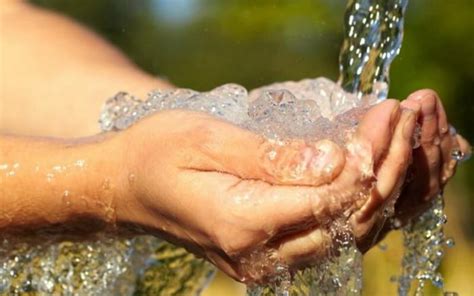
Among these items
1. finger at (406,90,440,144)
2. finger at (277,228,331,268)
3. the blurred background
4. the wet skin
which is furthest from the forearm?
the blurred background

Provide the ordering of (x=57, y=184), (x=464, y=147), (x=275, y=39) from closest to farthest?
(x=57, y=184) < (x=464, y=147) < (x=275, y=39)

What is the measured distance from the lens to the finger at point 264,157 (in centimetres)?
110

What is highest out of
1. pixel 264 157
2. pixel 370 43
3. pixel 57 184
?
pixel 370 43

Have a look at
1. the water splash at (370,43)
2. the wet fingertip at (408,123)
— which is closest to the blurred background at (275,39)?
the water splash at (370,43)

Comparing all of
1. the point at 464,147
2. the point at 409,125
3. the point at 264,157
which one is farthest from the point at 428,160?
the point at 264,157

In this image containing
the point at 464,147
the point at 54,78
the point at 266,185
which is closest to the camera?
A: the point at 266,185

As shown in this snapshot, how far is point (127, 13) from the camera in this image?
21.8 ft

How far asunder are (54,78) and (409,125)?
81 cm

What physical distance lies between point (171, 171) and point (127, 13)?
18.2ft

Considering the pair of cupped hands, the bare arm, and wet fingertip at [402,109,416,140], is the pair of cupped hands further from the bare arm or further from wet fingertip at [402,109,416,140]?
the bare arm

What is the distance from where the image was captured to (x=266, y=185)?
1.11 m

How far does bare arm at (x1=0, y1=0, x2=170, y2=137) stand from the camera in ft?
5.91

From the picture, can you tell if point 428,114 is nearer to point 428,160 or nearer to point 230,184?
point 428,160

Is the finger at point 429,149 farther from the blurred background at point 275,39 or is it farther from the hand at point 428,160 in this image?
the blurred background at point 275,39
